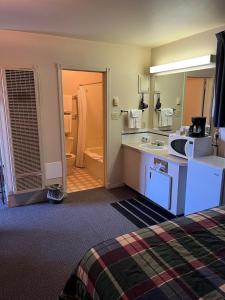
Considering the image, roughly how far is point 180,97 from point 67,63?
177 cm

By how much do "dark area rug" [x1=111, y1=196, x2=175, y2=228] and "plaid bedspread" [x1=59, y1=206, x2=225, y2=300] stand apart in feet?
4.79

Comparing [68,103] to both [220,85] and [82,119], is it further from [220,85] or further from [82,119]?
[220,85]

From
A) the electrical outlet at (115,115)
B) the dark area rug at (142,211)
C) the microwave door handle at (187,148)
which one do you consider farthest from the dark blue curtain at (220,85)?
the electrical outlet at (115,115)

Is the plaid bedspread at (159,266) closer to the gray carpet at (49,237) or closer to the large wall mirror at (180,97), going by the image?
the gray carpet at (49,237)

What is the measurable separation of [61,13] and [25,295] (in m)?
2.59

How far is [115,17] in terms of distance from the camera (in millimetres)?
2328

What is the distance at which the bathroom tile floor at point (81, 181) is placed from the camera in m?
4.00

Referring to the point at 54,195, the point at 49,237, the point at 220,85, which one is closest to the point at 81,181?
the point at 54,195

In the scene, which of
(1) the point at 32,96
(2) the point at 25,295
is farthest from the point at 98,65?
(2) the point at 25,295

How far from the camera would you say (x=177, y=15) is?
2279 millimetres

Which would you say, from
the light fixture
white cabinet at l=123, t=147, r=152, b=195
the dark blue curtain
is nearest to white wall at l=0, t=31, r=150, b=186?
white cabinet at l=123, t=147, r=152, b=195

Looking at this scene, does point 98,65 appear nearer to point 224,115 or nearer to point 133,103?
point 133,103

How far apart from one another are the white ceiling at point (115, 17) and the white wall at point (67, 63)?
0.62ft

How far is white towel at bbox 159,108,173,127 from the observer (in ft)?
11.9
